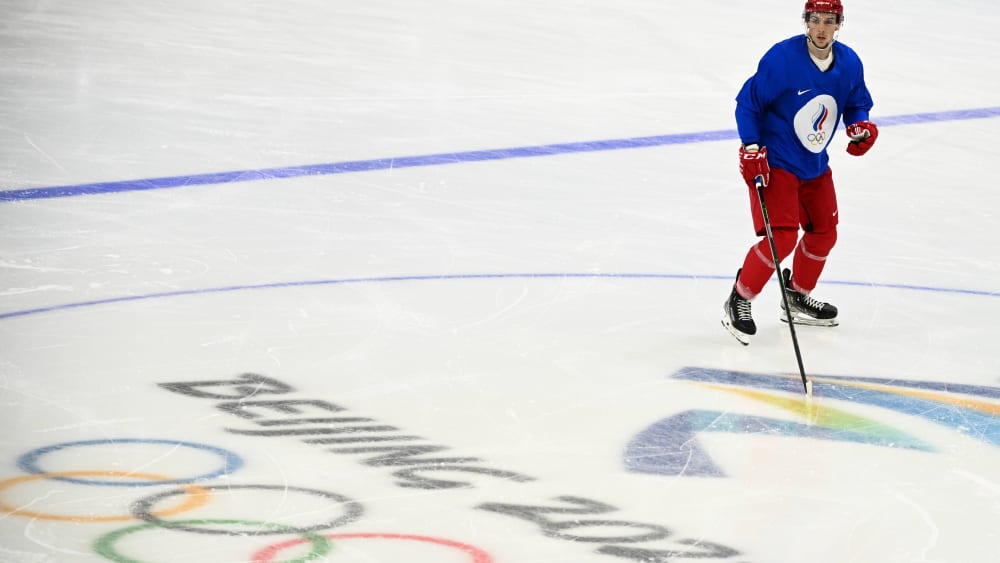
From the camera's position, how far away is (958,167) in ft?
22.1

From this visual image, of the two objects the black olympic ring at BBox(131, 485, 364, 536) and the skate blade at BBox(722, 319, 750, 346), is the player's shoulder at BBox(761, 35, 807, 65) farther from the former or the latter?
the black olympic ring at BBox(131, 485, 364, 536)

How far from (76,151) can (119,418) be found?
289 cm

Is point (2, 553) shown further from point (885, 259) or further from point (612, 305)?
point (885, 259)

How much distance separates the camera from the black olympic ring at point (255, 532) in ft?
9.62

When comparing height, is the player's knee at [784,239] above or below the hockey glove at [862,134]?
below

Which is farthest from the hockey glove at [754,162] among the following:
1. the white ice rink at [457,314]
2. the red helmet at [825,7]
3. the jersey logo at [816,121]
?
the white ice rink at [457,314]

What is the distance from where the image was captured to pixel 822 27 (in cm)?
433

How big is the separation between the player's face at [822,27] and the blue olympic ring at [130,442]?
2.03 m

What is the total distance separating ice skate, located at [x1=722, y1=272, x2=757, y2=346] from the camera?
4.49 metres

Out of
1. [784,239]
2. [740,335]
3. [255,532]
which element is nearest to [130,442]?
[255,532]

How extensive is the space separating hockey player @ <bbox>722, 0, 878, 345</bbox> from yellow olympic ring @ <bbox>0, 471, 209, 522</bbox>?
1.88 metres

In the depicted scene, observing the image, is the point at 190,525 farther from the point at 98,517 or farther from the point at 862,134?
the point at 862,134

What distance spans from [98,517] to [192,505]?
181 mm

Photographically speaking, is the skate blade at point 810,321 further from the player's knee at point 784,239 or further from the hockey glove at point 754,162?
the hockey glove at point 754,162
